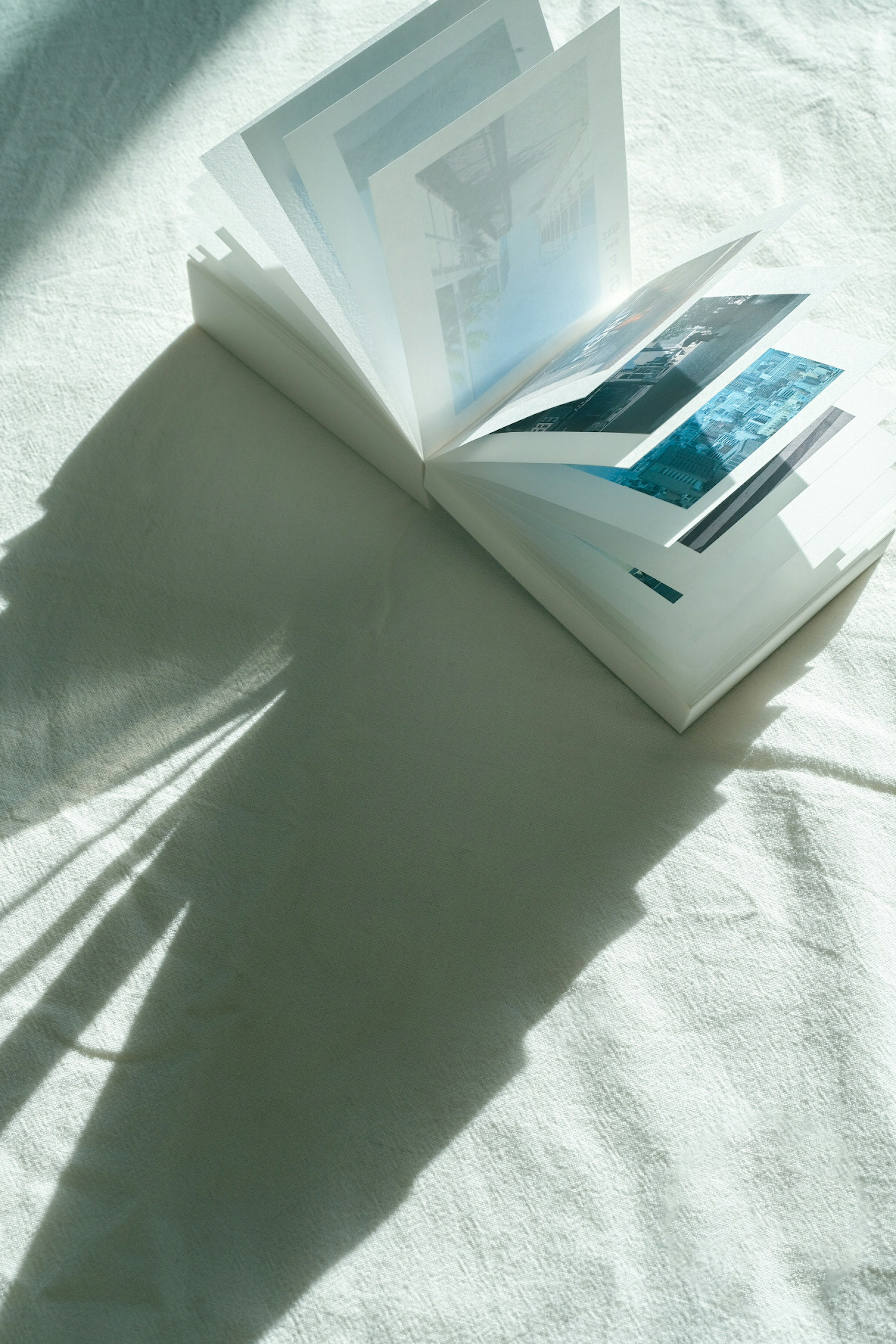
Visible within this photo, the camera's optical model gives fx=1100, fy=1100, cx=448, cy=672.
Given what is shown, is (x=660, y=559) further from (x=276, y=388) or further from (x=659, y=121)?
(x=659, y=121)

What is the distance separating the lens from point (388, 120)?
63 cm

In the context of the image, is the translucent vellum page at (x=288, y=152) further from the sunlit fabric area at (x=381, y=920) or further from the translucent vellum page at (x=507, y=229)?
the sunlit fabric area at (x=381, y=920)

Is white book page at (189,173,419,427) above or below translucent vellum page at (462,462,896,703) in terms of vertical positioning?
above

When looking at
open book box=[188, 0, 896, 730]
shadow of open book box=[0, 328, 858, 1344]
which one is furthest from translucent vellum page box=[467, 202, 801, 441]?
shadow of open book box=[0, 328, 858, 1344]

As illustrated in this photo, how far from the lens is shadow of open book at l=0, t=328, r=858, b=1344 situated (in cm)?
59

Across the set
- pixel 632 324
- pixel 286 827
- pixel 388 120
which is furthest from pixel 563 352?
pixel 286 827

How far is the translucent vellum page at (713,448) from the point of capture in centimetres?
60

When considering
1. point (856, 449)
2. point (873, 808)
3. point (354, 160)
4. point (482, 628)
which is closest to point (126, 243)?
point (354, 160)

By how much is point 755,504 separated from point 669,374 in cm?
10

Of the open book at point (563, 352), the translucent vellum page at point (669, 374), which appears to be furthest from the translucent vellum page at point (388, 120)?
the translucent vellum page at point (669, 374)

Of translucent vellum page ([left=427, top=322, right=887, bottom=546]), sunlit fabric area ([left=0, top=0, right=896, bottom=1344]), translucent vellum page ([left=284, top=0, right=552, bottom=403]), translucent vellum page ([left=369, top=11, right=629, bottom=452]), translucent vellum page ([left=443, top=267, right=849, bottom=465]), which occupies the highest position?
translucent vellum page ([left=284, top=0, right=552, bottom=403])

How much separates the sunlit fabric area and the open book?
0.20 ft

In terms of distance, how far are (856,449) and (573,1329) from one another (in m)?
0.54

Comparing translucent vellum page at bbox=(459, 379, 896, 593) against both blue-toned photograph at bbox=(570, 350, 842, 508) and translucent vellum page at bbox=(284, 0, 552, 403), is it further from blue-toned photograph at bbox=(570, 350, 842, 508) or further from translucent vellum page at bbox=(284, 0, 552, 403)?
translucent vellum page at bbox=(284, 0, 552, 403)
